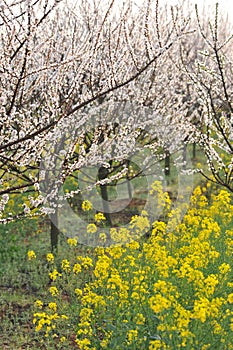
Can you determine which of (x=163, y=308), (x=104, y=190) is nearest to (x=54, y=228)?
(x=104, y=190)

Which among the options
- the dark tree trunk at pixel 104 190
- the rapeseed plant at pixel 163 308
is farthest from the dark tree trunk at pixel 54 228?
the rapeseed plant at pixel 163 308

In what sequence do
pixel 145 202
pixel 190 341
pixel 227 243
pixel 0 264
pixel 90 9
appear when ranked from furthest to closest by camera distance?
1. pixel 145 202
2. pixel 90 9
3. pixel 0 264
4. pixel 227 243
5. pixel 190 341

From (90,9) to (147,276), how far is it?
5244 mm

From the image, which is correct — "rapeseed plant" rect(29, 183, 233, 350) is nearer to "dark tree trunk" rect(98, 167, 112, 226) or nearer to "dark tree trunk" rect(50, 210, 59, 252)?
"dark tree trunk" rect(50, 210, 59, 252)

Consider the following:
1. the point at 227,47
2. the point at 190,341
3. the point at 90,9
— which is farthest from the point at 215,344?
the point at 227,47

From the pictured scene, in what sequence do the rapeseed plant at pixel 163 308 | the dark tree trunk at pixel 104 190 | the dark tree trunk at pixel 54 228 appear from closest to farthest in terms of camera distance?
the rapeseed plant at pixel 163 308, the dark tree trunk at pixel 54 228, the dark tree trunk at pixel 104 190

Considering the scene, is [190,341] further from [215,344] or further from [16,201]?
[16,201]

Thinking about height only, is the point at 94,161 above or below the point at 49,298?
above

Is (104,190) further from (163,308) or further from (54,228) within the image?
(163,308)

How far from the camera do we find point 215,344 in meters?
3.56

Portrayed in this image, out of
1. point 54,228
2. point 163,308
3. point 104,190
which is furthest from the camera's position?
point 104,190

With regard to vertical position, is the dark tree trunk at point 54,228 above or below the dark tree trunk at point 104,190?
below

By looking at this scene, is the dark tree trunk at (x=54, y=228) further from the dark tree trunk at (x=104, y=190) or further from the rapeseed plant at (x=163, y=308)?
the rapeseed plant at (x=163, y=308)

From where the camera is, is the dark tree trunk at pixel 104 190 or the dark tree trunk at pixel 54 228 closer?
the dark tree trunk at pixel 54 228
